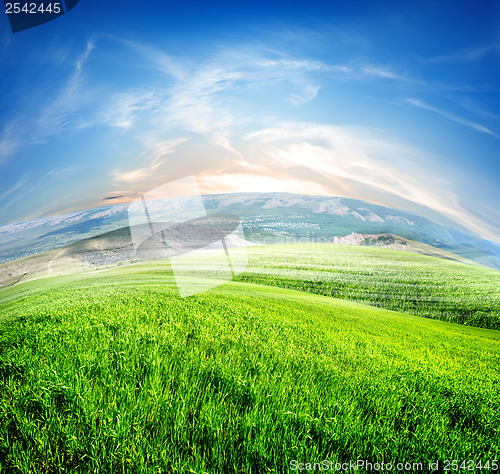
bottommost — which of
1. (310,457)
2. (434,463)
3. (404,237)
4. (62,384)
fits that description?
(404,237)

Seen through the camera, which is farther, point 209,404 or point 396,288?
point 396,288

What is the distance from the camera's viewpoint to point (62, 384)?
247cm

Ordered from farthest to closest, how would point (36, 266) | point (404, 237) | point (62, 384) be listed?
point (404, 237) → point (36, 266) → point (62, 384)

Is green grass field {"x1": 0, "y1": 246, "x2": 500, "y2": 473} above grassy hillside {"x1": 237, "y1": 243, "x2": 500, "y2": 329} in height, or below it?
above

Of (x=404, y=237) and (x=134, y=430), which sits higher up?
(x=134, y=430)

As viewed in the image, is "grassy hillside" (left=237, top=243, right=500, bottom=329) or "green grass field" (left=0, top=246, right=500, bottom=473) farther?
"grassy hillside" (left=237, top=243, right=500, bottom=329)

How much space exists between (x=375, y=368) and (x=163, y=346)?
3677 millimetres

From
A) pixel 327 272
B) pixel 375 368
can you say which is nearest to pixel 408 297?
pixel 327 272

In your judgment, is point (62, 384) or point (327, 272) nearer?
point (62, 384)

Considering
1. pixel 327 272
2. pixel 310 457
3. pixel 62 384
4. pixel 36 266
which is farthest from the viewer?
pixel 36 266

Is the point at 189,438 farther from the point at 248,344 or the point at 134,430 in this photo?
the point at 248,344

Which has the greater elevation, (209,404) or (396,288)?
(209,404)

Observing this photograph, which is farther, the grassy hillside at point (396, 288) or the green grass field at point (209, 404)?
the grassy hillside at point (396, 288)

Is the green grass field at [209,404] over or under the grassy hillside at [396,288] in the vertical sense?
over
